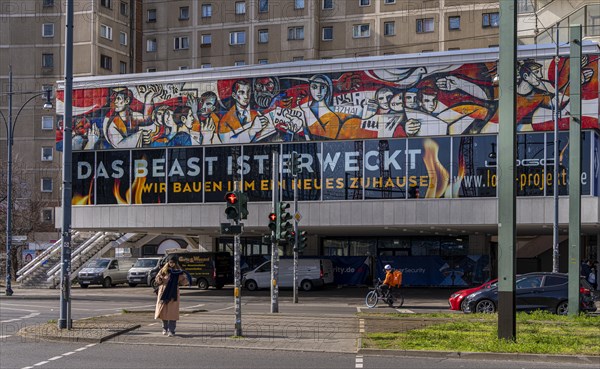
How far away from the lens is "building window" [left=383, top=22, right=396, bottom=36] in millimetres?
70812

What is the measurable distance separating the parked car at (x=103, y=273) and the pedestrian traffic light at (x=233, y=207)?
3316cm

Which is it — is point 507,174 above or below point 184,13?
below

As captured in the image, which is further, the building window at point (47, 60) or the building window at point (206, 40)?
the building window at point (206, 40)

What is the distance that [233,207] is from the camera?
723 inches

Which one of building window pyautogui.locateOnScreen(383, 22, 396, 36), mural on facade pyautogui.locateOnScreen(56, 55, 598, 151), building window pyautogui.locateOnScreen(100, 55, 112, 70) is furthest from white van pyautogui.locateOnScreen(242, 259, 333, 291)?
building window pyautogui.locateOnScreen(100, 55, 112, 70)

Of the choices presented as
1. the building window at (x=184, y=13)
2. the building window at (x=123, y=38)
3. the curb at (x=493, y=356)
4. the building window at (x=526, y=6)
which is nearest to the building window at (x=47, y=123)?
the building window at (x=123, y=38)

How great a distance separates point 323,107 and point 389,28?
108 ft

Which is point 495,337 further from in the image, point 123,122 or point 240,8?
point 240,8

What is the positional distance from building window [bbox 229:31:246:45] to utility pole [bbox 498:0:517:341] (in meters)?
59.2

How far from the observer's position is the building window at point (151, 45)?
257 ft

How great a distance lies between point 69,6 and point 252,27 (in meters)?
54.9

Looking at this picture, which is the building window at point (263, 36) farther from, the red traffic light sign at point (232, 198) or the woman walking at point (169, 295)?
the red traffic light sign at point (232, 198)

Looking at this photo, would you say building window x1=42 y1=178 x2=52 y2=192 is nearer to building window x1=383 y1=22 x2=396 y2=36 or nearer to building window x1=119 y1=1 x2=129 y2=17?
building window x1=119 y1=1 x2=129 y2=17

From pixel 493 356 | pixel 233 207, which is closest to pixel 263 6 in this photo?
pixel 233 207
